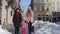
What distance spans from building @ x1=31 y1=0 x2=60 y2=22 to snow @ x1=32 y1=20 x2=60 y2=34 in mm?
107

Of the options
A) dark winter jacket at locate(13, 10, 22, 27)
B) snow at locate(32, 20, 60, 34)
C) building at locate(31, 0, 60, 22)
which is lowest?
snow at locate(32, 20, 60, 34)

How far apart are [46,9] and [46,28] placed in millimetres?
488

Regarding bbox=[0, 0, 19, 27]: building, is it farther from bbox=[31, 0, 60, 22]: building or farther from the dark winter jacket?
the dark winter jacket

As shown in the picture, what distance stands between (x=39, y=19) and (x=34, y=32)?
621mm

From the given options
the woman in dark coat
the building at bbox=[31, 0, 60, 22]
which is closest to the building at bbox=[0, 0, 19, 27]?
the building at bbox=[31, 0, 60, 22]

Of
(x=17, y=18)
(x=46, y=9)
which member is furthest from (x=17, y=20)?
(x=46, y=9)

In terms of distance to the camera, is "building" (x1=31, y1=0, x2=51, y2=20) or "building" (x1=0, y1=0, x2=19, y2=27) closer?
"building" (x1=0, y1=0, x2=19, y2=27)

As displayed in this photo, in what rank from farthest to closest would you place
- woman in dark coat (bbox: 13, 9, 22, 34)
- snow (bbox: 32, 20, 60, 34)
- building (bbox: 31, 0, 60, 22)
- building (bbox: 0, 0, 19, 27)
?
building (bbox: 31, 0, 60, 22), building (bbox: 0, 0, 19, 27), snow (bbox: 32, 20, 60, 34), woman in dark coat (bbox: 13, 9, 22, 34)

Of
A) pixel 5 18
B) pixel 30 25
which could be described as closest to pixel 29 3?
pixel 30 25

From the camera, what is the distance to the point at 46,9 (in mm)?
3336

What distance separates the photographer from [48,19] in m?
3.25

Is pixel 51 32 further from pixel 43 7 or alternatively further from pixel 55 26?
pixel 43 7

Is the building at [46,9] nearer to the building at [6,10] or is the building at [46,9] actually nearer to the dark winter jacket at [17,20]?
the building at [6,10]

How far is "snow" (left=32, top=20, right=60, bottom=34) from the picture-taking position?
9.31 ft
